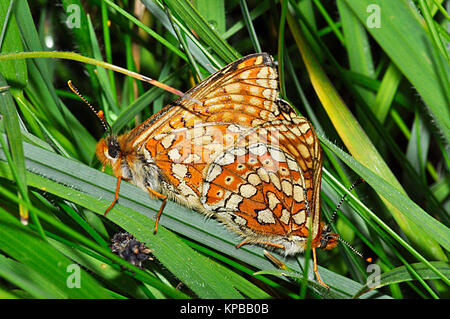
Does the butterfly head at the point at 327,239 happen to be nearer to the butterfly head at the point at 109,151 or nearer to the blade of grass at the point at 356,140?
the blade of grass at the point at 356,140

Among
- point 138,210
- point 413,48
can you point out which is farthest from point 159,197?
point 413,48

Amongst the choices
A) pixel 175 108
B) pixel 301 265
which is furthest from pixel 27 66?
pixel 301 265

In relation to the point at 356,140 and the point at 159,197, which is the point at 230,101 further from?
the point at 356,140

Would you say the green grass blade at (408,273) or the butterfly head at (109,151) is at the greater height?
the butterfly head at (109,151)

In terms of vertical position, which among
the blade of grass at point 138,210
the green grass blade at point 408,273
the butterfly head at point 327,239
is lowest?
the green grass blade at point 408,273

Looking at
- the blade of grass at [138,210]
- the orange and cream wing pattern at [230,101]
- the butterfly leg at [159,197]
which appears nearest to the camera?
the blade of grass at [138,210]

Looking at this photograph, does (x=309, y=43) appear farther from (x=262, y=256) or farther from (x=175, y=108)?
(x=262, y=256)

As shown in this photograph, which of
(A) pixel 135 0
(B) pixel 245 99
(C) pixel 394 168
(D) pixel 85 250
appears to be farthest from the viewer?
(C) pixel 394 168

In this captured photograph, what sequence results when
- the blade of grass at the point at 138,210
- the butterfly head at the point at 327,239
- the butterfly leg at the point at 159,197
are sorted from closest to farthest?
the blade of grass at the point at 138,210 < the butterfly leg at the point at 159,197 < the butterfly head at the point at 327,239

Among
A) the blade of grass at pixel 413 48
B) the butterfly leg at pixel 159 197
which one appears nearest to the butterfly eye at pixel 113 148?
the butterfly leg at pixel 159 197
